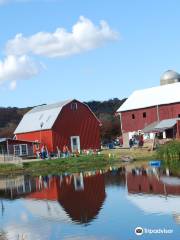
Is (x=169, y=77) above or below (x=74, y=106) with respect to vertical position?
above

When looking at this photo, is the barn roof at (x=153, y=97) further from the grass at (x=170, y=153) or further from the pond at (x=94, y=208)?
the pond at (x=94, y=208)

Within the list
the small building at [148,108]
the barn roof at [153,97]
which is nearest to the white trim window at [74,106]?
the small building at [148,108]

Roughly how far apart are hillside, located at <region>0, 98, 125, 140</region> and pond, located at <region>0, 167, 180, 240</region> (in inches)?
2019

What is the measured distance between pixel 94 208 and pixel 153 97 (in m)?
46.1

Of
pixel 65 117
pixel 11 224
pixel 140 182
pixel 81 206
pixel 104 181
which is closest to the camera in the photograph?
pixel 11 224

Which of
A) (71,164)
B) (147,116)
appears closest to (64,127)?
(147,116)

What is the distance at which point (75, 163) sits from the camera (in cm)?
5231

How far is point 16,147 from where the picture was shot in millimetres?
61250

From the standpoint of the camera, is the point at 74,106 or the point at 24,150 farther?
the point at 74,106

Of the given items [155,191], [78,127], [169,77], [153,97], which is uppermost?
[169,77]

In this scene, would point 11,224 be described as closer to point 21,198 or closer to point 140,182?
point 21,198

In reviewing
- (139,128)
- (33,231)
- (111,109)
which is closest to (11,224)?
(33,231)

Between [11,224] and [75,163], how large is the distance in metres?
29.8

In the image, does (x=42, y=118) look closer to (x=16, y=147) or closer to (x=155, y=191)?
(x=16, y=147)
